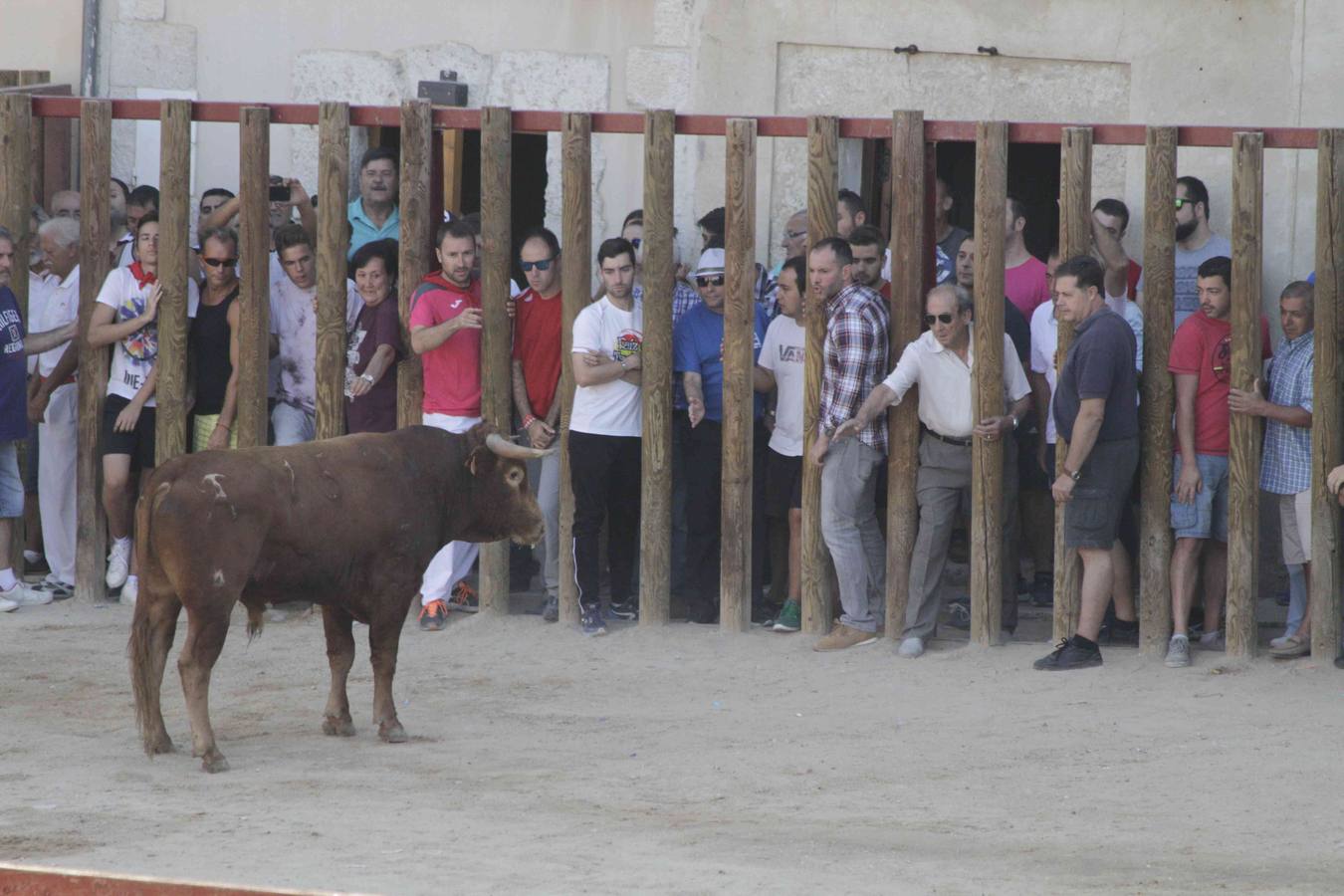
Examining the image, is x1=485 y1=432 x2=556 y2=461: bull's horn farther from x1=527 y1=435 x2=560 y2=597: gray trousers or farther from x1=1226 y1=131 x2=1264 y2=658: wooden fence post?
x1=1226 y1=131 x2=1264 y2=658: wooden fence post

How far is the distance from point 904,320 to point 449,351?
2.34 metres

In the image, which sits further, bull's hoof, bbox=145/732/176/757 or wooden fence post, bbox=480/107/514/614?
wooden fence post, bbox=480/107/514/614

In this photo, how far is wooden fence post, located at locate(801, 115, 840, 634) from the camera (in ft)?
33.4

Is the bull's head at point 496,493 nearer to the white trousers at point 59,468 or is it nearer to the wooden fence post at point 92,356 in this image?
the wooden fence post at point 92,356

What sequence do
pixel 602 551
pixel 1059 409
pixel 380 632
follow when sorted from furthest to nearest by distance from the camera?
pixel 602 551
pixel 1059 409
pixel 380 632

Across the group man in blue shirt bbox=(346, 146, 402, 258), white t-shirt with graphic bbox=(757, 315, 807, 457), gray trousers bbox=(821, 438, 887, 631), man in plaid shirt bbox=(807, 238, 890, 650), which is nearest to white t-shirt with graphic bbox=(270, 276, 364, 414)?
man in blue shirt bbox=(346, 146, 402, 258)

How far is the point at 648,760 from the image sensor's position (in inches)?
324

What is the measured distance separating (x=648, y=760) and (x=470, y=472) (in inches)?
59.0

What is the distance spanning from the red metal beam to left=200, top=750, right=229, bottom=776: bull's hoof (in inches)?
155

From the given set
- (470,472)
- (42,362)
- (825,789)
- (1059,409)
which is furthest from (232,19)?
(825,789)

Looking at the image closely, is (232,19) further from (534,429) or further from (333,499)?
(333,499)

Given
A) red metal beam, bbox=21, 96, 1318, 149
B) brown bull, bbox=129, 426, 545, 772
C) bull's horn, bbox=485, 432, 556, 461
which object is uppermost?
red metal beam, bbox=21, 96, 1318, 149

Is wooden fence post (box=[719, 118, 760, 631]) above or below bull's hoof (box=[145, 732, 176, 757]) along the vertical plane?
above

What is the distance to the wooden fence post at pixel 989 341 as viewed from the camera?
9938 millimetres
